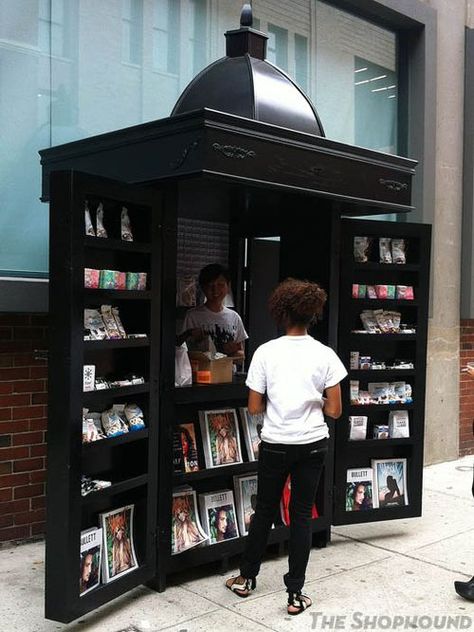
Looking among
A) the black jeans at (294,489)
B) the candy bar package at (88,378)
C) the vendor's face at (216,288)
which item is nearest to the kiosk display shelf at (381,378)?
the vendor's face at (216,288)

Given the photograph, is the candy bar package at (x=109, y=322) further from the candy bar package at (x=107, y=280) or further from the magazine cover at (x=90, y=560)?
the magazine cover at (x=90, y=560)

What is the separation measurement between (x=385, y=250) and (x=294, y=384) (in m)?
1.89

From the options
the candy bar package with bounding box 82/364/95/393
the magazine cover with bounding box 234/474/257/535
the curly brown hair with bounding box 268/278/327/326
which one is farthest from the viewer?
the magazine cover with bounding box 234/474/257/535

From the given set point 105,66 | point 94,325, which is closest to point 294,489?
point 94,325

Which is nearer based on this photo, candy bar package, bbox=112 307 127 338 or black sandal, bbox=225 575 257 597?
candy bar package, bbox=112 307 127 338

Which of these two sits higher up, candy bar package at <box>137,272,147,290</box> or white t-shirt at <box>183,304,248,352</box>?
candy bar package at <box>137,272,147,290</box>

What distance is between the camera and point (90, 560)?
3764 mm

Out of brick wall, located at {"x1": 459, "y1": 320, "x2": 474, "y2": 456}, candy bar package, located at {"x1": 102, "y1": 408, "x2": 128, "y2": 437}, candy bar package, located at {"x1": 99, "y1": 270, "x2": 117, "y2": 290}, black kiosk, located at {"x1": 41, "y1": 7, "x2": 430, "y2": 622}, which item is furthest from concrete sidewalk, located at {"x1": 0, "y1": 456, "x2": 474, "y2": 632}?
brick wall, located at {"x1": 459, "y1": 320, "x2": 474, "y2": 456}

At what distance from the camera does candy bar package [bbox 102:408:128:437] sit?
3.96m

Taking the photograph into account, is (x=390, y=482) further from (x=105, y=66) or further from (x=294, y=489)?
(x=105, y=66)

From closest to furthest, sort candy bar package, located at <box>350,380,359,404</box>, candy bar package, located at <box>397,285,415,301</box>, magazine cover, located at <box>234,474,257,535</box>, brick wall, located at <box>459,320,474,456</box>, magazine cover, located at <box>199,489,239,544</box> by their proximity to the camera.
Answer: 1. magazine cover, located at <box>199,489,239,544</box>
2. magazine cover, located at <box>234,474,257,535</box>
3. candy bar package, located at <box>350,380,359,404</box>
4. candy bar package, located at <box>397,285,415,301</box>
5. brick wall, located at <box>459,320,474,456</box>

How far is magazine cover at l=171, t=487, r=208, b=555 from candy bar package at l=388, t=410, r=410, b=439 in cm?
173

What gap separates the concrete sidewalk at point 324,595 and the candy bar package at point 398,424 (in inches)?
30.1

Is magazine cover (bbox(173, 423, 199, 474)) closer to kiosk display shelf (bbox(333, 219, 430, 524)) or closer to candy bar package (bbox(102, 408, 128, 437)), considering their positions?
candy bar package (bbox(102, 408, 128, 437))
